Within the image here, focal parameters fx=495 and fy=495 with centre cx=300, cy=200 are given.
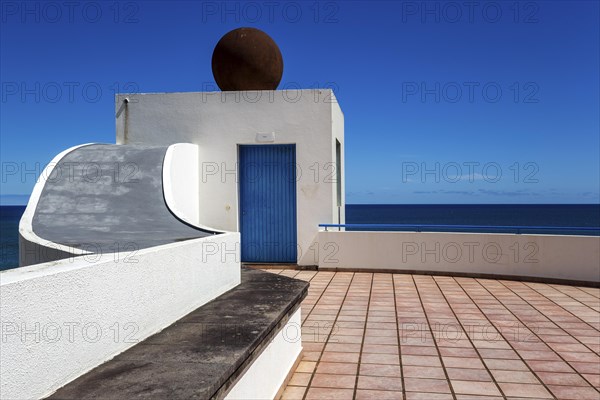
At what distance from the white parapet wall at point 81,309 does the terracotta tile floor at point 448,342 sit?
1607 mm

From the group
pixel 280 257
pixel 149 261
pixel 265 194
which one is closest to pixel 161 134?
pixel 265 194

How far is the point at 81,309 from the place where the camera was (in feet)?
8.48

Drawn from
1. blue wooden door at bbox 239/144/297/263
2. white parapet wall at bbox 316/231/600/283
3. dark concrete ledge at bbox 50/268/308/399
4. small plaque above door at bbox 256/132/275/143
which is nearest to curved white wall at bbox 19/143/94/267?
dark concrete ledge at bbox 50/268/308/399

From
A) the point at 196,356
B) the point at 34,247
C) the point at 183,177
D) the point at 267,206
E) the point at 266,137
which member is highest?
the point at 266,137

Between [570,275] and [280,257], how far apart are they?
19.7 feet

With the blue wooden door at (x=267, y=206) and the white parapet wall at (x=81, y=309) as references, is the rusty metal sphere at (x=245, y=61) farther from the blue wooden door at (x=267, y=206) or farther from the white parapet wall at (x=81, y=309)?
the white parapet wall at (x=81, y=309)

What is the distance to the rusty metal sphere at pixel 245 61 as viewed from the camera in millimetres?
11953

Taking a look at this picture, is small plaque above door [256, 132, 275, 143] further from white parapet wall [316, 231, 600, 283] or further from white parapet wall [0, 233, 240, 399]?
white parapet wall [0, 233, 240, 399]

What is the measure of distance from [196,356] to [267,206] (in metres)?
8.53

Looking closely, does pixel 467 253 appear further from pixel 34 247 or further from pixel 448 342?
pixel 34 247

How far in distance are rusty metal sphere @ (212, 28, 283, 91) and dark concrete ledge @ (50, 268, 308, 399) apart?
8429 millimetres

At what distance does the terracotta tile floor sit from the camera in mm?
4523

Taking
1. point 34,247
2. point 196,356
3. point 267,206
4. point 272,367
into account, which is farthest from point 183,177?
point 196,356

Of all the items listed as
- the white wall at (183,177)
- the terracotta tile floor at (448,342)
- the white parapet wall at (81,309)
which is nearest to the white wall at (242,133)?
the white wall at (183,177)
